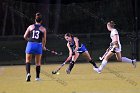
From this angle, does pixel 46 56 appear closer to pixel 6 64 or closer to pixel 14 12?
pixel 6 64

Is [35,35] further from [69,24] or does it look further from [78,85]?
[69,24]

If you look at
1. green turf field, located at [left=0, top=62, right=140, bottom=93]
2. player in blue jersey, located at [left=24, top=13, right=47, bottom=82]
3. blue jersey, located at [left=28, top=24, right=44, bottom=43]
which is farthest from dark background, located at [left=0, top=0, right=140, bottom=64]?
blue jersey, located at [left=28, top=24, right=44, bottom=43]

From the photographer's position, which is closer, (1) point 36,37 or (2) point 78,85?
(2) point 78,85

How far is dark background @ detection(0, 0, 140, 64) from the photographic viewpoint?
2362 centimetres

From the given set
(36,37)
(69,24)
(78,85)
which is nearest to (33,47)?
(36,37)

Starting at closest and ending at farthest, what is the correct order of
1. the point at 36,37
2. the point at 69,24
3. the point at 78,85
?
the point at 78,85 < the point at 36,37 < the point at 69,24

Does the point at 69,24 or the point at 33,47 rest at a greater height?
the point at 69,24

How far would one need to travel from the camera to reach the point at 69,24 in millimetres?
27234

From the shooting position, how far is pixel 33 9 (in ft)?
85.0

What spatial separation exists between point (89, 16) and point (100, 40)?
11.4ft

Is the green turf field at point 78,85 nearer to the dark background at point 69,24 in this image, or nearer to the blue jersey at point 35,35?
the blue jersey at point 35,35

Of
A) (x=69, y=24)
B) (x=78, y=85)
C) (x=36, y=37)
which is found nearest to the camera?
(x=78, y=85)

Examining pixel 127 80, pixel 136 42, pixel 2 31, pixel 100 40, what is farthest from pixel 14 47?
pixel 127 80

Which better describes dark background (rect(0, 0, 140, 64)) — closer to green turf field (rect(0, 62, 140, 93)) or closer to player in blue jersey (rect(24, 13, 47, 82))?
green turf field (rect(0, 62, 140, 93))
